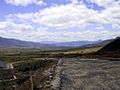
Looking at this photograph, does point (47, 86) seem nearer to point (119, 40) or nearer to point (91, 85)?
point (91, 85)

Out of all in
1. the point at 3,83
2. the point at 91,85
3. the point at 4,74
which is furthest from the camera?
the point at 4,74

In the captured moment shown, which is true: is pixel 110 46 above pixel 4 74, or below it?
above

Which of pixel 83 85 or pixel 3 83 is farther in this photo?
pixel 3 83

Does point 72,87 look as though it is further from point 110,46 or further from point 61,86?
point 110,46

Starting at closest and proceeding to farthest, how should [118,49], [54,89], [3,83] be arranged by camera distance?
[54,89] < [3,83] < [118,49]

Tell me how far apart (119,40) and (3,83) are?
40698 mm

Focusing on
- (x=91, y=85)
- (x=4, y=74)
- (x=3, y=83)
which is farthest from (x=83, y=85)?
(x=4, y=74)

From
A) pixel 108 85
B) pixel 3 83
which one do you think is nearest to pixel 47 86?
pixel 108 85

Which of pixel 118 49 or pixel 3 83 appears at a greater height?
pixel 118 49

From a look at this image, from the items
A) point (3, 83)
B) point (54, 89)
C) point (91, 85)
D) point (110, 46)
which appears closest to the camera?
point (54, 89)

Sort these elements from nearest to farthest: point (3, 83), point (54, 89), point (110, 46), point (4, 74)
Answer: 1. point (54, 89)
2. point (3, 83)
3. point (4, 74)
4. point (110, 46)

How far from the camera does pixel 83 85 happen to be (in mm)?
25672

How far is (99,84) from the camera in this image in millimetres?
25719

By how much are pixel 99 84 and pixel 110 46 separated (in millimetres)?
60576
